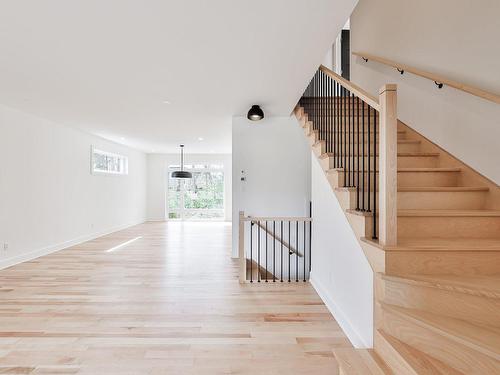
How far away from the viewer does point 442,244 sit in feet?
6.17

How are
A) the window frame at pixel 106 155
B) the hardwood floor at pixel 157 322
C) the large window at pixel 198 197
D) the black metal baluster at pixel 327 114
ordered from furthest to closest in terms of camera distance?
1. the large window at pixel 198 197
2. the window frame at pixel 106 155
3. the black metal baluster at pixel 327 114
4. the hardwood floor at pixel 157 322

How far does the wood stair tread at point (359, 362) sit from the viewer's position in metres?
1.65

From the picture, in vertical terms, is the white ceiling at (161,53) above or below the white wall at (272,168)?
above

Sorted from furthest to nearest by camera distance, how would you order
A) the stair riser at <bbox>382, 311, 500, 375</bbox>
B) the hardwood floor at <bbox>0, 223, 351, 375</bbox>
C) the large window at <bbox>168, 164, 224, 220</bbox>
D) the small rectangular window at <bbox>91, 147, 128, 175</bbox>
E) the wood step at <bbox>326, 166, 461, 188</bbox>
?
Result: the large window at <bbox>168, 164, 224, 220</bbox>
the small rectangular window at <bbox>91, 147, 128, 175</bbox>
the wood step at <bbox>326, 166, 461, 188</bbox>
the hardwood floor at <bbox>0, 223, 351, 375</bbox>
the stair riser at <bbox>382, 311, 500, 375</bbox>

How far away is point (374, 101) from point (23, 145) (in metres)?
5.39

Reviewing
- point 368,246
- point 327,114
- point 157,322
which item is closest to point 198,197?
point 327,114

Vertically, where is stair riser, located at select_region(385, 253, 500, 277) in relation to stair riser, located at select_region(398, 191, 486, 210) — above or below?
below

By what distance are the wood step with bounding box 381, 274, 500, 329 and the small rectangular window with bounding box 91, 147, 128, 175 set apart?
7134 millimetres

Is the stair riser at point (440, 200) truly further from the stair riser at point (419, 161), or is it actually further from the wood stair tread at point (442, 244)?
the stair riser at point (419, 161)

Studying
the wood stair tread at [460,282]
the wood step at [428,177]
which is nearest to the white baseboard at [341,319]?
the wood stair tread at [460,282]

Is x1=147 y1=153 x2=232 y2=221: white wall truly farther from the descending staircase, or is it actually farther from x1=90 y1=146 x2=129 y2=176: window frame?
the descending staircase

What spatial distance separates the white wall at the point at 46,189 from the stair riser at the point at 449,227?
210 inches

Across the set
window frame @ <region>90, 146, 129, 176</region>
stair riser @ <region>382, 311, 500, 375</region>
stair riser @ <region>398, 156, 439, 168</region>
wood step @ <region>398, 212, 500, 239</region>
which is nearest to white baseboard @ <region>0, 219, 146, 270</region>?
window frame @ <region>90, 146, 129, 176</region>

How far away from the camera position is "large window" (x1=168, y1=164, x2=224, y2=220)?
1130cm
